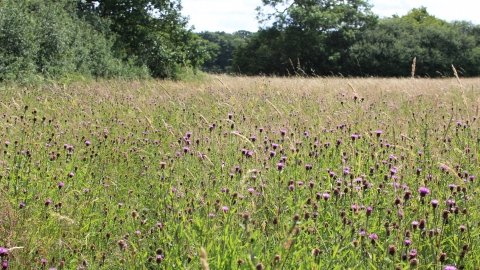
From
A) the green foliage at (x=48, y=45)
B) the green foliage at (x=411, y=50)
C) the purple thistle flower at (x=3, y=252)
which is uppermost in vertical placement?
the green foliage at (x=411, y=50)

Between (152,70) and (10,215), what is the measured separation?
19.5m

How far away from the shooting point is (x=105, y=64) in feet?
53.7

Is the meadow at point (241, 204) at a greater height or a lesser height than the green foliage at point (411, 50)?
lesser

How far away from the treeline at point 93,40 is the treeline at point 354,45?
1485 cm

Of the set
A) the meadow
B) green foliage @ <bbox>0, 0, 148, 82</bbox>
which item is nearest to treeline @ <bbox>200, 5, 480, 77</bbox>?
green foliage @ <bbox>0, 0, 148, 82</bbox>

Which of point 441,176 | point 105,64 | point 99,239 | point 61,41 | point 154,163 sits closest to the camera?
point 99,239

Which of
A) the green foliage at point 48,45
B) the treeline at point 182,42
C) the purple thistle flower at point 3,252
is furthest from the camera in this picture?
the treeline at point 182,42

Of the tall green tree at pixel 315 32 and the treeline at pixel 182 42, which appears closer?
the treeline at pixel 182 42

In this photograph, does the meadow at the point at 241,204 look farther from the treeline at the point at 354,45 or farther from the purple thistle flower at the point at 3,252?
the treeline at the point at 354,45

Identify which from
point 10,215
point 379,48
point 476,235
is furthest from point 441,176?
point 379,48

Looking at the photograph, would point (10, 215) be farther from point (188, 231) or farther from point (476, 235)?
point (476, 235)

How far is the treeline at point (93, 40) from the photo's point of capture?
35.9 ft

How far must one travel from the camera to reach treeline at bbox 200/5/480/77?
35281 millimetres

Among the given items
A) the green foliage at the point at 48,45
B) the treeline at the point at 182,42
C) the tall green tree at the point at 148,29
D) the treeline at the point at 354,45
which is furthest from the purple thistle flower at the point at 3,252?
the treeline at the point at 354,45
